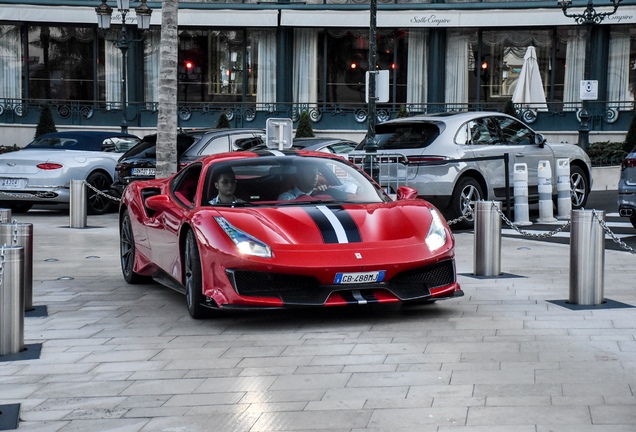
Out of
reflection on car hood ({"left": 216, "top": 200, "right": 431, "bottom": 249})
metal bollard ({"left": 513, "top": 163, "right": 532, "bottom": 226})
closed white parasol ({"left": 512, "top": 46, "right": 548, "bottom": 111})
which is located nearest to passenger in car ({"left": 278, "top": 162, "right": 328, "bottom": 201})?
reflection on car hood ({"left": 216, "top": 200, "right": 431, "bottom": 249})

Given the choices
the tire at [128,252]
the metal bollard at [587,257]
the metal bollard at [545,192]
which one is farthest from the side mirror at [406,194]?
the metal bollard at [545,192]

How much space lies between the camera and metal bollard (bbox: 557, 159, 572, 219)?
14.5 metres

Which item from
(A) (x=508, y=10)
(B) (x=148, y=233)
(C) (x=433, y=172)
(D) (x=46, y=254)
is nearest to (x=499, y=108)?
(A) (x=508, y=10)

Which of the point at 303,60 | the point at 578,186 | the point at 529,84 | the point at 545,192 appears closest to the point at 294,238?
the point at 545,192

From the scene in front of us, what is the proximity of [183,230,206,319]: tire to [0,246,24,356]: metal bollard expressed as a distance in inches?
54.8

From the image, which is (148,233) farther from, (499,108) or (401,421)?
(499,108)

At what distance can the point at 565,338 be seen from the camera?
19.9ft

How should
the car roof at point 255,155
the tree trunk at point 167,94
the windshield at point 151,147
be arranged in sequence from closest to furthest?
the car roof at point 255,155
the tree trunk at point 167,94
the windshield at point 151,147

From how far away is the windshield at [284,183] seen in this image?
7344mm

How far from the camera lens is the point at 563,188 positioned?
14.6m

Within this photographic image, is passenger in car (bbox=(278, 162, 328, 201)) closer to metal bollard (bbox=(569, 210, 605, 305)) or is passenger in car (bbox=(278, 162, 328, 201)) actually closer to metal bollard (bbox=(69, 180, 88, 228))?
metal bollard (bbox=(569, 210, 605, 305))

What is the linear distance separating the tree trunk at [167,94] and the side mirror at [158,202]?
22.7 feet

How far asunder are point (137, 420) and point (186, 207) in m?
3.29

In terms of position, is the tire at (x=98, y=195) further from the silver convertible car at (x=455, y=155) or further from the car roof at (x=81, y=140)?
the silver convertible car at (x=455, y=155)
